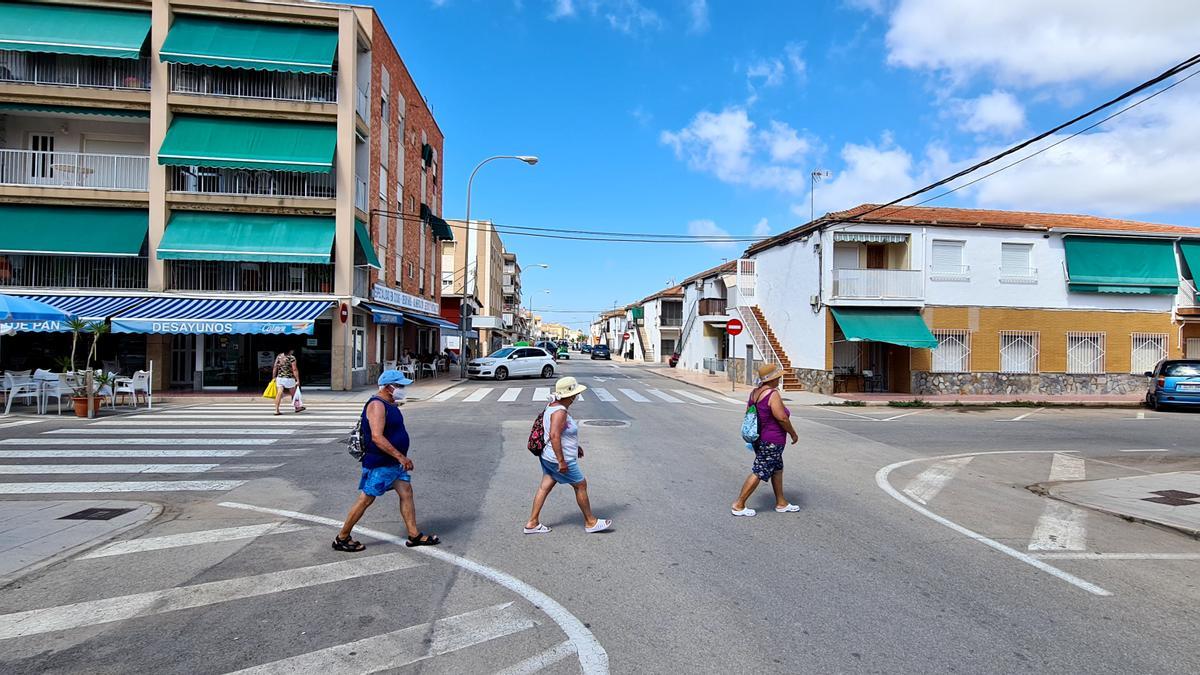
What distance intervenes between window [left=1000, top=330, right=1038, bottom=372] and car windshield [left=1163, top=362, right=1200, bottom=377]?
183 inches

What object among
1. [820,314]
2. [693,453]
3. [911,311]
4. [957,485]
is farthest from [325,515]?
[911,311]

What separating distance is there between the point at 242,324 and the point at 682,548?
1753 centimetres

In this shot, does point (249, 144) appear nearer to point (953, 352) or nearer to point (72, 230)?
point (72, 230)

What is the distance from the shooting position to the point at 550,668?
137 inches

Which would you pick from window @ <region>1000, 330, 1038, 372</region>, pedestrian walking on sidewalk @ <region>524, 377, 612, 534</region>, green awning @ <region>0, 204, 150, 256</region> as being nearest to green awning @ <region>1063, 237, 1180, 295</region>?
window @ <region>1000, 330, 1038, 372</region>

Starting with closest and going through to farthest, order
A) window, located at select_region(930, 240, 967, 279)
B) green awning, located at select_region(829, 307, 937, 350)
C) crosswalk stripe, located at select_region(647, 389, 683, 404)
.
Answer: crosswalk stripe, located at select_region(647, 389, 683, 404)
green awning, located at select_region(829, 307, 937, 350)
window, located at select_region(930, 240, 967, 279)

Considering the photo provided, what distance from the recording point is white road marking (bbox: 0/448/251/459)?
948 centimetres

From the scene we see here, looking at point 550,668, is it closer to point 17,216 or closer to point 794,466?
point 794,466

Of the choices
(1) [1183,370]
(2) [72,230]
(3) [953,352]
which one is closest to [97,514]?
(2) [72,230]

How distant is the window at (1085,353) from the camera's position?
2448 cm

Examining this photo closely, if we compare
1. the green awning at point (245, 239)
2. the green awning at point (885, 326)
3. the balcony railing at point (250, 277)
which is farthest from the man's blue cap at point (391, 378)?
the green awning at point (885, 326)

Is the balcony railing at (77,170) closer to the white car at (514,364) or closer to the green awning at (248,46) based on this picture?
the green awning at (248,46)

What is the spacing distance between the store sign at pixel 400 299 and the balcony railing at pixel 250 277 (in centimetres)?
219

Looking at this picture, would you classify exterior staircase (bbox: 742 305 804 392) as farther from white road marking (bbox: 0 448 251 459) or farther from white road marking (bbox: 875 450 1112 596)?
white road marking (bbox: 0 448 251 459)
